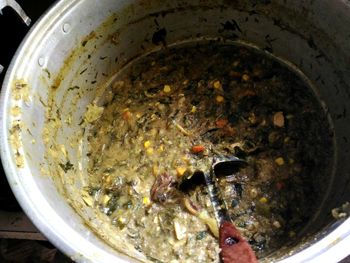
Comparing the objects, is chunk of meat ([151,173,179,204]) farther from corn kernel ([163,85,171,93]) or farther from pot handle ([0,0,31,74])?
pot handle ([0,0,31,74])

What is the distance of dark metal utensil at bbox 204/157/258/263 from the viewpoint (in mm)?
1077

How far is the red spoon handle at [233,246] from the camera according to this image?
105cm

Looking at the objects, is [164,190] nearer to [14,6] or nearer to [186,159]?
[186,159]

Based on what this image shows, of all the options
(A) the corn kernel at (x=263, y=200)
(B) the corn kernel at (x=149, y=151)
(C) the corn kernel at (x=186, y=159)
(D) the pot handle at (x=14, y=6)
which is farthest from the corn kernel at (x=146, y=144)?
(D) the pot handle at (x=14, y=6)

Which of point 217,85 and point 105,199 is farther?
point 217,85

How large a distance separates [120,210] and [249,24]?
2.30 ft

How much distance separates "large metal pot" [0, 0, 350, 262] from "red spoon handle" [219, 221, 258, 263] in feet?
0.24

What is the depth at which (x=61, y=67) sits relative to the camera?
1267 mm

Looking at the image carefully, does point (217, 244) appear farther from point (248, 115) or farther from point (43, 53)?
point (43, 53)

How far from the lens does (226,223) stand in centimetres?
120

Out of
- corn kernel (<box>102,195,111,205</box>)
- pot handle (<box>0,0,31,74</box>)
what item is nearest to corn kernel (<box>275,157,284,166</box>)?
corn kernel (<box>102,195,111,205</box>)

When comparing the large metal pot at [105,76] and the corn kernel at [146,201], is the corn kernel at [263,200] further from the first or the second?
the corn kernel at [146,201]

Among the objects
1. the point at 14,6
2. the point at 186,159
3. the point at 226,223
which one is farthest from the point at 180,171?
the point at 14,6

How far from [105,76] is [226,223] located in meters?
0.62
